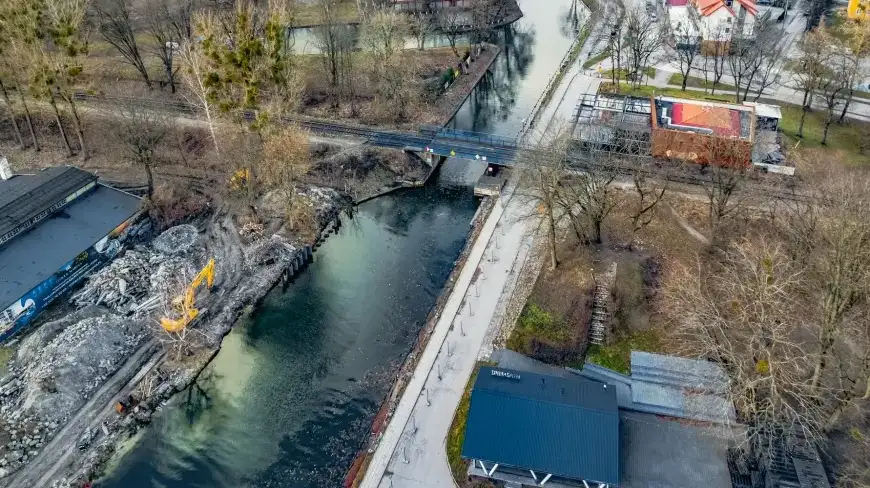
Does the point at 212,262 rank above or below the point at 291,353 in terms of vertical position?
above

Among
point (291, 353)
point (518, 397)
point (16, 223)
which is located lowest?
point (291, 353)

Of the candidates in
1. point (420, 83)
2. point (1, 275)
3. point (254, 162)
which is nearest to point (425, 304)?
point (254, 162)

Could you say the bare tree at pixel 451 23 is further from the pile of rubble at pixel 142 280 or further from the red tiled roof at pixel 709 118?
the pile of rubble at pixel 142 280

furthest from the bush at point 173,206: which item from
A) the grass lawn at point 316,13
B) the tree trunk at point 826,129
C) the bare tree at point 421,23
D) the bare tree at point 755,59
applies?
the tree trunk at point 826,129

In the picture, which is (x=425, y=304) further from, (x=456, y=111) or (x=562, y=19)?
(x=562, y=19)

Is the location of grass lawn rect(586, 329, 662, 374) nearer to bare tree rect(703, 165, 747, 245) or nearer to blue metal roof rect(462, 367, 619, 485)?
blue metal roof rect(462, 367, 619, 485)
